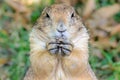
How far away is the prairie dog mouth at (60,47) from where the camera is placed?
5.74 meters

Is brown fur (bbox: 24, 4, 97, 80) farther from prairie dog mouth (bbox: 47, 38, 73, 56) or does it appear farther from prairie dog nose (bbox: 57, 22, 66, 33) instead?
prairie dog nose (bbox: 57, 22, 66, 33)

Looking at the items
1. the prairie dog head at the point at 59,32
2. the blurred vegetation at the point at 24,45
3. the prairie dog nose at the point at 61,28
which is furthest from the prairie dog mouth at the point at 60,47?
the blurred vegetation at the point at 24,45

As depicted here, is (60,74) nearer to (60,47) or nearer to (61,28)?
(60,47)

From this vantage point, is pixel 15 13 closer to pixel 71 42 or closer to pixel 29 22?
pixel 29 22

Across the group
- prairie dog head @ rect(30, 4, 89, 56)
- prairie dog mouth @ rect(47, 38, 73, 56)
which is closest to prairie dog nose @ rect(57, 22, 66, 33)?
prairie dog head @ rect(30, 4, 89, 56)

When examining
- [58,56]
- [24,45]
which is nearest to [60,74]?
[58,56]

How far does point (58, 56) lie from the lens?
593cm

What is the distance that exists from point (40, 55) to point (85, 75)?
510mm

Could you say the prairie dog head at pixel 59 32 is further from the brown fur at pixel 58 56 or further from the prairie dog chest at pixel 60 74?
the prairie dog chest at pixel 60 74

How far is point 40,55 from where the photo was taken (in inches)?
235

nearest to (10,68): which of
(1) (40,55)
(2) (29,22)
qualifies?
(2) (29,22)

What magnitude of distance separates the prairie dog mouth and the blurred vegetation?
1670mm

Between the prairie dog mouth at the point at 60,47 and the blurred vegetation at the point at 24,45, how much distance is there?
65.8 inches

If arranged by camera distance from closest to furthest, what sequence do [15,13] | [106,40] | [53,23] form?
[53,23], [106,40], [15,13]
